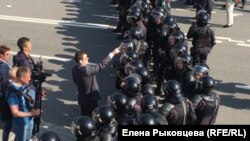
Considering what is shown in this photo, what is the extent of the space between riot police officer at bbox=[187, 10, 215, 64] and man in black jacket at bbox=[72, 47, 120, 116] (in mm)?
3150

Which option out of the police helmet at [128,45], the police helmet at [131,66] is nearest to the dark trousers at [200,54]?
the police helmet at [128,45]

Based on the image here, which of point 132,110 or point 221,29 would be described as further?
point 221,29

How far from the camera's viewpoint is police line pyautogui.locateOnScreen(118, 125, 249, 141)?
666 cm

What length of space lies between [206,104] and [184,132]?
4.76 feet

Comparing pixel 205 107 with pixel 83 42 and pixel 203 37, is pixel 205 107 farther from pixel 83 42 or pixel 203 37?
pixel 83 42

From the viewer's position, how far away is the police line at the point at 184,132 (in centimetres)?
666

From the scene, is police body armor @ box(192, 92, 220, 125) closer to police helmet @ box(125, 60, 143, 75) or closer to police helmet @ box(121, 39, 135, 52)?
police helmet @ box(125, 60, 143, 75)

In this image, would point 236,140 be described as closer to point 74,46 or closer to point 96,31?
point 74,46

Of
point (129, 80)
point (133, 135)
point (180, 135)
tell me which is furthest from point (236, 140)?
point (129, 80)

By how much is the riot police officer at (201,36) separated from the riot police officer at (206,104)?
3557 mm

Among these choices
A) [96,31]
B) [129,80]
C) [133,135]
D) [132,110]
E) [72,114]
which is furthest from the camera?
[96,31]

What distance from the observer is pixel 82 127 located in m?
6.94

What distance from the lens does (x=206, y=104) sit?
8094 millimetres

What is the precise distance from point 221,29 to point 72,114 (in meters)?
8.11
